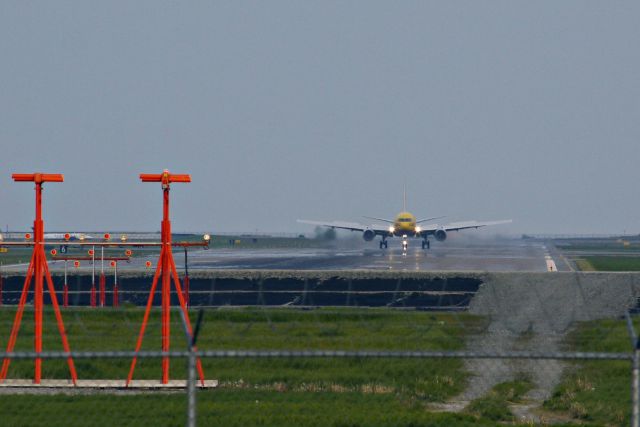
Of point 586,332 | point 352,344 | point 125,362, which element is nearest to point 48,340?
point 125,362

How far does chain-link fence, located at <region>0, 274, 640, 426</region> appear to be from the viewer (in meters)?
14.8

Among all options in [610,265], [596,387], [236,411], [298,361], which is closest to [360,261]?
[610,265]

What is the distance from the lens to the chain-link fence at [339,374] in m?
14.8

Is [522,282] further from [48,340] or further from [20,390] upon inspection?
[20,390]

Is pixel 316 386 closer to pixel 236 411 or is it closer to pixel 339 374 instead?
pixel 339 374

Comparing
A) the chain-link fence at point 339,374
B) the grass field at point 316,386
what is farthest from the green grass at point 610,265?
→ the grass field at point 316,386

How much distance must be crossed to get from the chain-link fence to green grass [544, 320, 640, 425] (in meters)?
0.04

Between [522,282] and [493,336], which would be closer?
[493,336]

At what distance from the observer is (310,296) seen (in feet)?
133

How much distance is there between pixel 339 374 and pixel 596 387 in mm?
4957

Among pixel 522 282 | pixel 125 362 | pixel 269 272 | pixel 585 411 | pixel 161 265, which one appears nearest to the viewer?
pixel 585 411

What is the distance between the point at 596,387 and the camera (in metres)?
19.0

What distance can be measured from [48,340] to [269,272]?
19709mm

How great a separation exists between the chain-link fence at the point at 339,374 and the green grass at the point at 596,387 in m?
0.04
